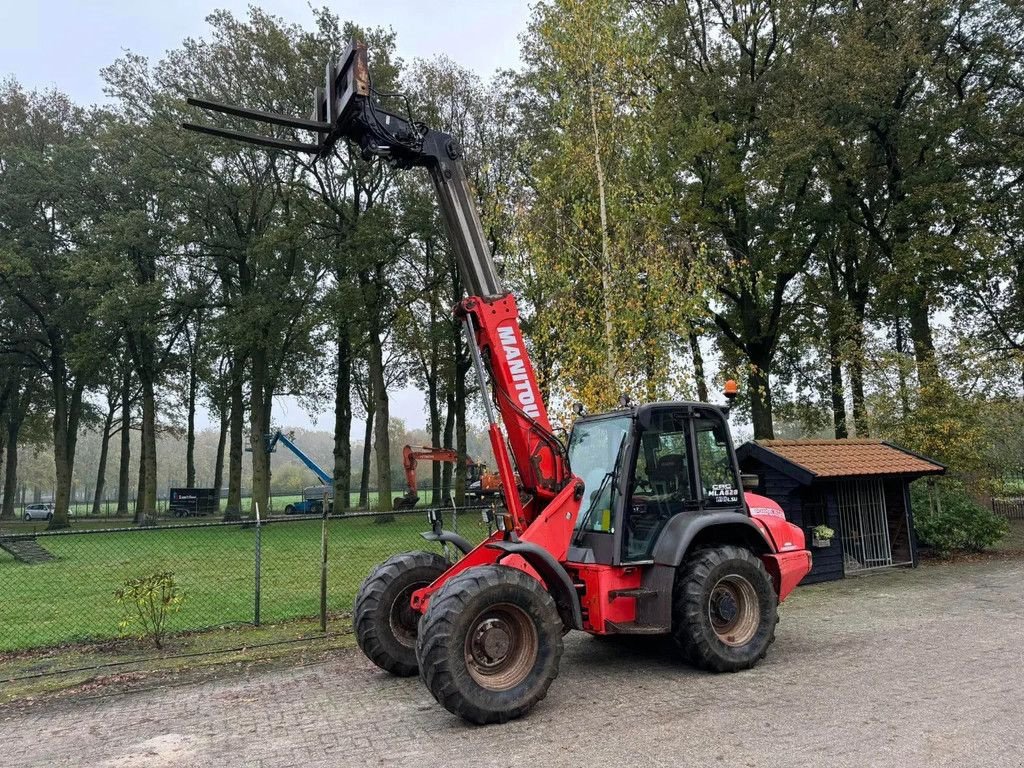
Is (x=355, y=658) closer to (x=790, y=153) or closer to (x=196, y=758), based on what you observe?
(x=196, y=758)

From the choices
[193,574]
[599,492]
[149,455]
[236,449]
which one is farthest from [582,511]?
[236,449]

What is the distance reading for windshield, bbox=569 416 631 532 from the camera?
636cm

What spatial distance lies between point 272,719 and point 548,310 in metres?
9.01

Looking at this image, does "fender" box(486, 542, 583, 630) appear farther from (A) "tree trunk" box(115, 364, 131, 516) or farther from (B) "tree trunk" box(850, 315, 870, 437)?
(A) "tree trunk" box(115, 364, 131, 516)

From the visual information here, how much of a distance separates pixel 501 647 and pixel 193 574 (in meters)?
10.5

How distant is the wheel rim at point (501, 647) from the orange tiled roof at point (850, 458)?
801 cm

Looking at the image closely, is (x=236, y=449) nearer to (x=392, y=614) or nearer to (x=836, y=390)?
(x=836, y=390)

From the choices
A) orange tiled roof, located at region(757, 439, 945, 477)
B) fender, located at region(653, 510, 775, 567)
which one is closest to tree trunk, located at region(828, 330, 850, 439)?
orange tiled roof, located at region(757, 439, 945, 477)

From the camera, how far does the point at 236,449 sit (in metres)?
32.1

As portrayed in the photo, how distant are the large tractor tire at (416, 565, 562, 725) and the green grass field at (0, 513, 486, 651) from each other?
4602 mm

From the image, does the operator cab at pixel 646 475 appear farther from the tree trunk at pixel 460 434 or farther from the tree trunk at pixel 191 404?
the tree trunk at pixel 191 404

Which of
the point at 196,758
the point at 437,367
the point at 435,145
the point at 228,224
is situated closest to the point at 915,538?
the point at 435,145

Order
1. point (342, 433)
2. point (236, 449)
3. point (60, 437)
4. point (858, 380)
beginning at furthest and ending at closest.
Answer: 1. point (236, 449)
2. point (342, 433)
3. point (60, 437)
4. point (858, 380)

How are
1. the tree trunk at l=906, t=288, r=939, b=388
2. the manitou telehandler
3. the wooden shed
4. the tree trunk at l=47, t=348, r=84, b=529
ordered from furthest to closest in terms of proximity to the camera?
the tree trunk at l=47, t=348, r=84, b=529
the tree trunk at l=906, t=288, r=939, b=388
the wooden shed
the manitou telehandler
